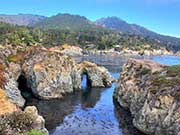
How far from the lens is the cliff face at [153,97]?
148 feet

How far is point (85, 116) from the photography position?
5662cm

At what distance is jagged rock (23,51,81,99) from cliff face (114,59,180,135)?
39.3ft

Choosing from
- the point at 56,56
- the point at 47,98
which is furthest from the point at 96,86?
the point at 47,98

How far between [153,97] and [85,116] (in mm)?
12191

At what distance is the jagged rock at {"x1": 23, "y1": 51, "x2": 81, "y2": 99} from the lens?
6838 centimetres

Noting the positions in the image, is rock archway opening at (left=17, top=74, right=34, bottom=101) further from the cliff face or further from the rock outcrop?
the rock outcrop

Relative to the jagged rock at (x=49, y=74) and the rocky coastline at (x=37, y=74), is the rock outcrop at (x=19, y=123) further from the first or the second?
the jagged rock at (x=49, y=74)

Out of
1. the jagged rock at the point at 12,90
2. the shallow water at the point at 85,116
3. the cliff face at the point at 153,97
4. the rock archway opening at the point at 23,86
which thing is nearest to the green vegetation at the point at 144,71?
the cliff face at the point at 153,97

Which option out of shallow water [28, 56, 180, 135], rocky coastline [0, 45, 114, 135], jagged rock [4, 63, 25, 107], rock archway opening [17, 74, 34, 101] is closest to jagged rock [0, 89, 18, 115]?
shallow water [28, 56, 180, 135]

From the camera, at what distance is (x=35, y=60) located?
236ft

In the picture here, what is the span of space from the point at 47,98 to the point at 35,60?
8723mm

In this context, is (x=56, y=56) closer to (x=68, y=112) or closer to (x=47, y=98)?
(x=47, y=98)

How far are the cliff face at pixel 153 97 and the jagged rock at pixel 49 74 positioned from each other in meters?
12.0

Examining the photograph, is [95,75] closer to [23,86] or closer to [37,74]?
[23,86]
